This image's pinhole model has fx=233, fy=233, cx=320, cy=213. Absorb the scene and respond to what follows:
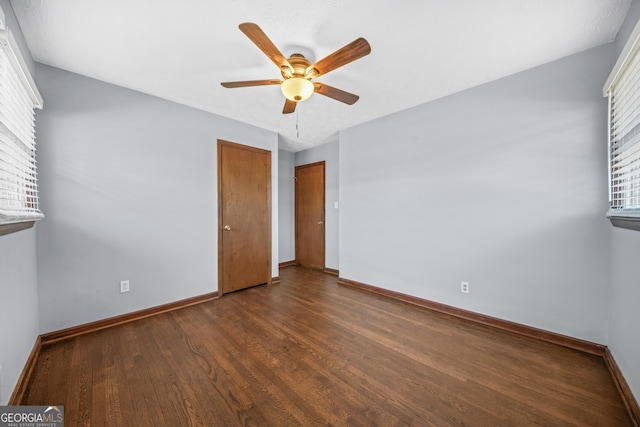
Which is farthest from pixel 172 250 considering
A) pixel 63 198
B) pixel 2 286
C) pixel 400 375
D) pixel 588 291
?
pixel 588 291

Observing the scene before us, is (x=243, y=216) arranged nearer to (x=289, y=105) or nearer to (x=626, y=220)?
(x=289, y=105)

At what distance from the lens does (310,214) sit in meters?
4.75

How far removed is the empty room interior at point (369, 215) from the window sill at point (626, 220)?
0.03 metres

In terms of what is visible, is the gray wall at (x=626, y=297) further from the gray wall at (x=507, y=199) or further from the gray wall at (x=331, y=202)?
the gray wall at (x=331, y=202)

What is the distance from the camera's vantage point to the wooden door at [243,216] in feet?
10.6

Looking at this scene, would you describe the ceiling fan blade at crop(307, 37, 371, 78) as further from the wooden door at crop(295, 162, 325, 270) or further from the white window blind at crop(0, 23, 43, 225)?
the wooden door at crop(295, 162, 325, 270)

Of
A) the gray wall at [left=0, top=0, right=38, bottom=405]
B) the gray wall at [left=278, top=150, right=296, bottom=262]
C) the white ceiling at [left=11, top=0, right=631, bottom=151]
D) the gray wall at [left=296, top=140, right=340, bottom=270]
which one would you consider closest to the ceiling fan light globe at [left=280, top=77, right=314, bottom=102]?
the white ceiling at [left=11, top=0, right=631, bottom=151]

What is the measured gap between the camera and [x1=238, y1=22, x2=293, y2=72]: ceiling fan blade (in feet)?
4.24

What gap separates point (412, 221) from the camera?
9.71 feet

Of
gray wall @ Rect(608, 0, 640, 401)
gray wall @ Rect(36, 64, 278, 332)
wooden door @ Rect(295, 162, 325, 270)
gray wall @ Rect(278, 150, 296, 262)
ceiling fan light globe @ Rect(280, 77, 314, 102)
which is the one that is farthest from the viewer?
gray wall @ Rect(278, 150, 296, 262)

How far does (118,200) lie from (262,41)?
7.13ft

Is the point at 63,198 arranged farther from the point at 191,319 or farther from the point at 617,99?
the point at 617,99

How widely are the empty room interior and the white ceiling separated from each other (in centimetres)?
2

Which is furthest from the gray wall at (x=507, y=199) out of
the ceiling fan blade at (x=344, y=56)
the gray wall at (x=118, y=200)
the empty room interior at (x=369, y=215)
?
the gray wall at (x=118, y=200)
